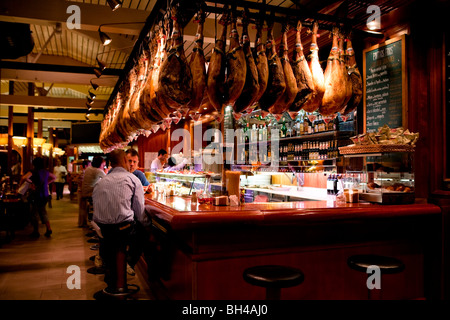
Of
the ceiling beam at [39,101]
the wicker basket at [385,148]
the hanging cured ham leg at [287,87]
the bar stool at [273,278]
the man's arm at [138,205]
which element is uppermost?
the ceiling beam at [39,101]

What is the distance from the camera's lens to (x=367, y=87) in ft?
13.9

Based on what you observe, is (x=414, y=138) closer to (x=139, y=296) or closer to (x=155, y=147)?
(x=139, y=296)

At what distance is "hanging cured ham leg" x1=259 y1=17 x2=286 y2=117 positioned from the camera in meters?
2.66

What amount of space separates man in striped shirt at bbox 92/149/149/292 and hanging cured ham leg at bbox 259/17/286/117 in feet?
5.79

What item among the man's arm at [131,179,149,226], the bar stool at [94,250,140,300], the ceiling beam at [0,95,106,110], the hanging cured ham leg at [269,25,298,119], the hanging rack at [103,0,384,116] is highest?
the ceiling beam at [0,95,106,110]

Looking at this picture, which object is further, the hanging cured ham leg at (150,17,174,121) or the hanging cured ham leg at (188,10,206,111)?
the hanging cured ham leg at (150,17,174,121)

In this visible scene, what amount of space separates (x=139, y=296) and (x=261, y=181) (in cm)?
382

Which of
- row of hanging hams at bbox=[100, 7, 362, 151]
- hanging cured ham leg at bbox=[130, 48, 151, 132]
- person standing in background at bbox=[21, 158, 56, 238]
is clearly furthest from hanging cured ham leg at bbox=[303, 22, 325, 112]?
person standing in background at bbox=[21, 158, 56, 238]

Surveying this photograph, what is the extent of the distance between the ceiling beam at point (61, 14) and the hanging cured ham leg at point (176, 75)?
3.36 meters

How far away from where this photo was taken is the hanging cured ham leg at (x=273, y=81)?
8.74 feet

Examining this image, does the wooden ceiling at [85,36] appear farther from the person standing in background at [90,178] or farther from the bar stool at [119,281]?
the bar stool at [119,281]

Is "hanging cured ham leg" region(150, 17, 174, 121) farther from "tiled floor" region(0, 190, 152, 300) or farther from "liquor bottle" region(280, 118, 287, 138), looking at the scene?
"liquor bottle" region(280, 118, 287, 138)

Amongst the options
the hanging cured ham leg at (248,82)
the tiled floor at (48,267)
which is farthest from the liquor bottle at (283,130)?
the hanging cured ham leg at (248,82)

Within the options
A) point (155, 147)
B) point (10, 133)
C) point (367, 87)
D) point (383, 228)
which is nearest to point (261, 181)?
point (367, 87)
